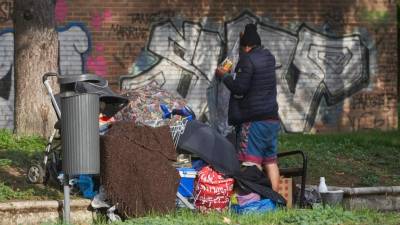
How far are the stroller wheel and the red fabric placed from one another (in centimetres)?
163

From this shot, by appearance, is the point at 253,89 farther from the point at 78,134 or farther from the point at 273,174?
the point at 78,134

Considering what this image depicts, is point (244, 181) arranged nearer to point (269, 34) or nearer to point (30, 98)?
Result: point (30, 98)

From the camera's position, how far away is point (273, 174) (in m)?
8.79

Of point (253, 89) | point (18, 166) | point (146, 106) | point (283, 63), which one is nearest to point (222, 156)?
point (253, 89)

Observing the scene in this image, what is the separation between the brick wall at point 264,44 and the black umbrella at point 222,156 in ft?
23.4

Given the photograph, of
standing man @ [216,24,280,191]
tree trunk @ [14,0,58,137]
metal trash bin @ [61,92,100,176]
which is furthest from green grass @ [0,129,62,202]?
standing man @ [216,24,280,191]

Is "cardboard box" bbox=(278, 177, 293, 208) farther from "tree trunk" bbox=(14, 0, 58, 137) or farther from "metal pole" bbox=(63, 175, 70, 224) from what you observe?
"tree trunk" bbox=(14, 0, 58, 137)

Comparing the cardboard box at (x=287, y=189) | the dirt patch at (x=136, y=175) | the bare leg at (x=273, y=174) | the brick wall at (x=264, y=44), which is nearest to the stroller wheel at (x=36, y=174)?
the dirt patch at (x=136, y=175)

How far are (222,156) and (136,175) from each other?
951 millimetres

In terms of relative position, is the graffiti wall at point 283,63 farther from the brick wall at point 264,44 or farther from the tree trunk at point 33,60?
the tree trunk at point 33,60

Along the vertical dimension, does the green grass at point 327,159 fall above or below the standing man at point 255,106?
below

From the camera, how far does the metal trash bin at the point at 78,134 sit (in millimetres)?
7664

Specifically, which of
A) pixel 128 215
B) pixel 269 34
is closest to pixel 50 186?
pixel 128 215

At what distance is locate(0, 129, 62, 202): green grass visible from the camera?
28.1 feet
